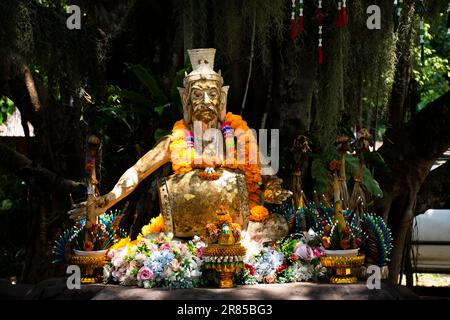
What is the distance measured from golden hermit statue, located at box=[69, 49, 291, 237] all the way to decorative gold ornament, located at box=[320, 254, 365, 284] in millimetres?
682

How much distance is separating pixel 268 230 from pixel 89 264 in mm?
1314

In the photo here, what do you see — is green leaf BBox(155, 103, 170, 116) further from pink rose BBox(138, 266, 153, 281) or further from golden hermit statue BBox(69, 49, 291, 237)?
pink rose BBox(138, 266, 153, 281)

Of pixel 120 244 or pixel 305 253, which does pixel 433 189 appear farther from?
pixel 120 244

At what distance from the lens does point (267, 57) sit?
24.1 ft

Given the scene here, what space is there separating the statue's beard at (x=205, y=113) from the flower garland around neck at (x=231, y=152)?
0.13 m

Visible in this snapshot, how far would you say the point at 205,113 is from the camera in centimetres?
605

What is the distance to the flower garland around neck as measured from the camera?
609 cm

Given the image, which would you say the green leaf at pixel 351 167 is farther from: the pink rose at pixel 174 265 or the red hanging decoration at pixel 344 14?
the pink rose at pixel 174 265

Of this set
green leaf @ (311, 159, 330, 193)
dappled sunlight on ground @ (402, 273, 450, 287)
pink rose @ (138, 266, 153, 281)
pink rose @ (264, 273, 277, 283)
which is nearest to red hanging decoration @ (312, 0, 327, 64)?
green leaf @ (311, 159, 330, 193)

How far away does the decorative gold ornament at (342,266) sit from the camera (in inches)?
219

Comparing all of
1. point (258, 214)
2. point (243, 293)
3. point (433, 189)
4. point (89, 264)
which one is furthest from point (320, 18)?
point (89, 264)
